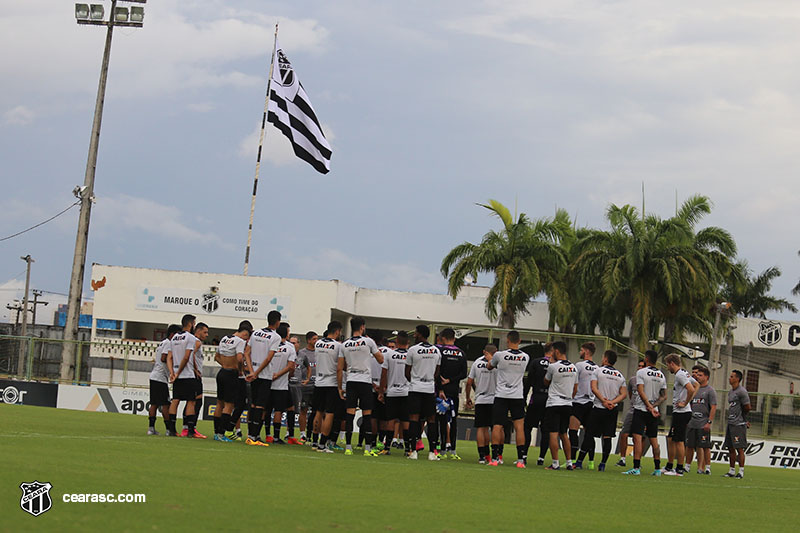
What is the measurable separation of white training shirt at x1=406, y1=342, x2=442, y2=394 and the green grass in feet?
3.86

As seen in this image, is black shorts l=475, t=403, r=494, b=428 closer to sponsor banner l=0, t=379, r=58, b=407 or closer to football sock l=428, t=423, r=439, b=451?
football sock l=428, t=423, r=439, b=451

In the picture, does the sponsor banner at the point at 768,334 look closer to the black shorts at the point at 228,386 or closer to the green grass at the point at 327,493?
the green grass at the point at 327,493

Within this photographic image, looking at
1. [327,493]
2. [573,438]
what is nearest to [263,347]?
[573,438]

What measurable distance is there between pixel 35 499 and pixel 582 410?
428 inches

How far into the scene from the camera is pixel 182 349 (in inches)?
642

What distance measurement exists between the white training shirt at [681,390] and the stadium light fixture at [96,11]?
82.5 ft

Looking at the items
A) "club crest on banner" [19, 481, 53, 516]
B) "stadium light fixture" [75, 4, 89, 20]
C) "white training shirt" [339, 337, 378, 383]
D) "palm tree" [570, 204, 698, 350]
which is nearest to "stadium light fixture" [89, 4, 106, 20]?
"stadium light fixture" [75, 4, 89, 20]

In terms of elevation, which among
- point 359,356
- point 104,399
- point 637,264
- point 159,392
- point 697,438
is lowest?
point 104,399

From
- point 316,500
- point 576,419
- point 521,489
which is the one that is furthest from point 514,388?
point 316,500

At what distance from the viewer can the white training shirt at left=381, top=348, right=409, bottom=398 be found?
1598 centimetres

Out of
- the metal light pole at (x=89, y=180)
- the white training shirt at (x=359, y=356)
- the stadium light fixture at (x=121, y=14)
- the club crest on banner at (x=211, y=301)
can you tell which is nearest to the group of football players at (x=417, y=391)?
the white training shirt at (x=359, y=356)

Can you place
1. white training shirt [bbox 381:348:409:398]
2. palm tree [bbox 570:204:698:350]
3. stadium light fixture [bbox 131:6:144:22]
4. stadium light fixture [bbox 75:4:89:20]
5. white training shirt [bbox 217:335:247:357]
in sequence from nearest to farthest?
white training shirt [bbox 381:348:409:398] < white training shirt [bbox 217:335:247:357] < stadium light fixture [bbox 131:6:144:22] < stadium light fixture [bbox 75:4:89:20] < palm tree [bbox 570:204:698:350]

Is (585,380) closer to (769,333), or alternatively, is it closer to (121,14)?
(121,14)

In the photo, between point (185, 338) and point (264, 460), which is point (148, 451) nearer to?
point (264, 460)
